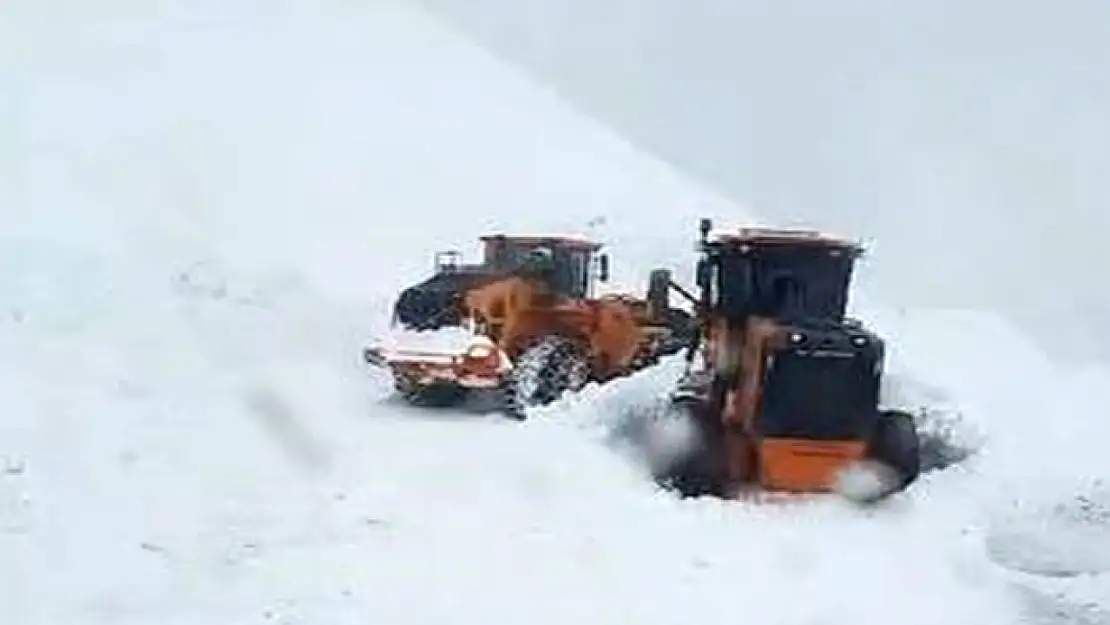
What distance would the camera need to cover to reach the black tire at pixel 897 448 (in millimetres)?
→ 13773

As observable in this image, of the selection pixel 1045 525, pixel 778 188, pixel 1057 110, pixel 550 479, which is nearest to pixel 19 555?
pixel 550 479

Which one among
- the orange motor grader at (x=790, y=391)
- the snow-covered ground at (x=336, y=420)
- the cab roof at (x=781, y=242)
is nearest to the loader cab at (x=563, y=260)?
the snow-covered ground at (x=336, y=420)

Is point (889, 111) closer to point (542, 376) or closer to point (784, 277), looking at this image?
point (542, 376)

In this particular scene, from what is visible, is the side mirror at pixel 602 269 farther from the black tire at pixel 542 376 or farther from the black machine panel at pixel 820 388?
the black machine panel at pixel 820 388

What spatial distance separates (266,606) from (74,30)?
26161 mm

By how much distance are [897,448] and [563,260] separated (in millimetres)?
6250

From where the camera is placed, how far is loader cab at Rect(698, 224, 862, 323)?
575 inches

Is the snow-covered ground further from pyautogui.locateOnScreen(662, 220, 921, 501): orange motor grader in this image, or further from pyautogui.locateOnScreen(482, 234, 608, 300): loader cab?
pyautogui.locateOnScreen(482, 234, 608, 300): loader cab

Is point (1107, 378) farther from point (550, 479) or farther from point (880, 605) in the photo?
point (880, 605)

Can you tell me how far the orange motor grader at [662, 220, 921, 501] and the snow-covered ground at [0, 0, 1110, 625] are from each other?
1.57 ft

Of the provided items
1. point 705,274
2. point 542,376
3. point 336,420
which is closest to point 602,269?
point 542,376

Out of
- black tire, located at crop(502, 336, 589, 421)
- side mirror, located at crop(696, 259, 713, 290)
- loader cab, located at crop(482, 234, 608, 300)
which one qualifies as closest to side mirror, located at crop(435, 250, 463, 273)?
loader cab, located at crop(482, 234, 608, 300)

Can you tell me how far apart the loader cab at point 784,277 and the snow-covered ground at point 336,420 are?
156 cm

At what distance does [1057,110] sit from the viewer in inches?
1860
